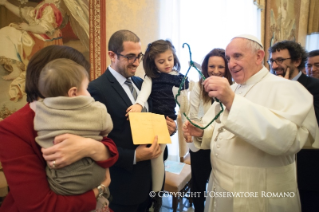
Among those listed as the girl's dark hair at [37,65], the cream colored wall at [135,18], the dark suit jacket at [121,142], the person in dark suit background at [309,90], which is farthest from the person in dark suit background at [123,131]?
the person in dark suit background at [309,90]

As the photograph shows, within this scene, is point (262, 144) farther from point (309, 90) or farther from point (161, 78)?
point (309, 90)

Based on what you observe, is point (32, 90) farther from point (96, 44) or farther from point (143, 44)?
point (143, 44)

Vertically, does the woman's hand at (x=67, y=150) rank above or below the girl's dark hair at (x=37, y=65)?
below

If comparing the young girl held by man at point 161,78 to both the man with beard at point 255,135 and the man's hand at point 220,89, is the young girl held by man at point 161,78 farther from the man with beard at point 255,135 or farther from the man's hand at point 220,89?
the man's hand at point 220,89

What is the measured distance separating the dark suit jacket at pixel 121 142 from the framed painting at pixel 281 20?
503 centimetres

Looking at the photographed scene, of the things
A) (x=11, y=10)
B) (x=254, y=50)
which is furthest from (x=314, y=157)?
(x=11, y=10)

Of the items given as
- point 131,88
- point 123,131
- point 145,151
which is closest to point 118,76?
point 131,88

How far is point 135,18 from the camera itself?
2908 millimetres

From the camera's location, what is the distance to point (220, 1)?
3896 millimetres

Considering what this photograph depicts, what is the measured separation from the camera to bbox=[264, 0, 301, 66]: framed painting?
4949 millimetres

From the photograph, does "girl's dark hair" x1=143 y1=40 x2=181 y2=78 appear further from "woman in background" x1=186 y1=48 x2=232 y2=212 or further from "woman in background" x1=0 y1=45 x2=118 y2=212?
"woman in background" x1=0 y1=45 x2=118 y2=212

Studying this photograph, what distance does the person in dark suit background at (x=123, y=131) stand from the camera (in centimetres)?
138

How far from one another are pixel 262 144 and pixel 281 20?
5.98 meters

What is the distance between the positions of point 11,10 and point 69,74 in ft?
5.59
